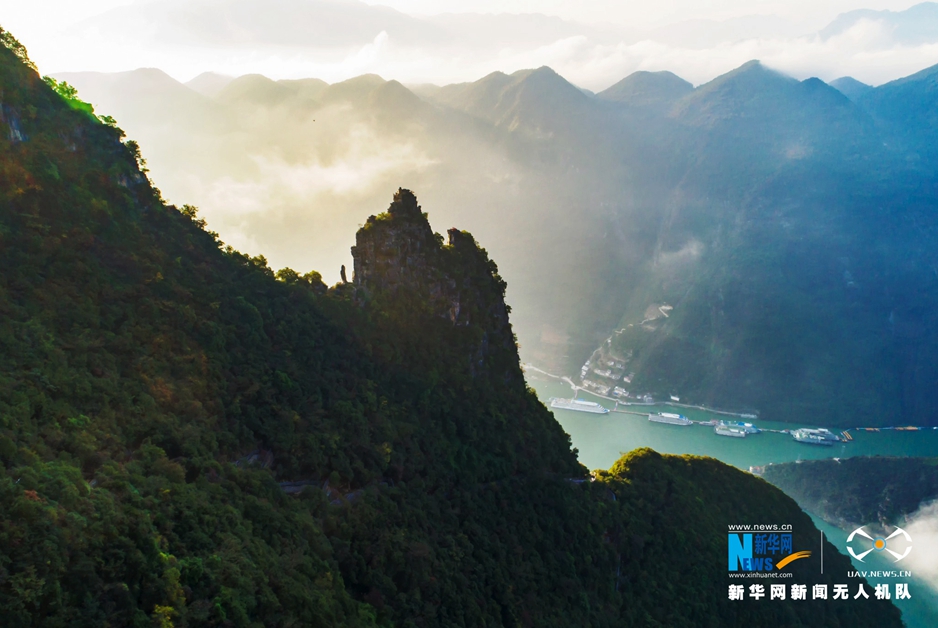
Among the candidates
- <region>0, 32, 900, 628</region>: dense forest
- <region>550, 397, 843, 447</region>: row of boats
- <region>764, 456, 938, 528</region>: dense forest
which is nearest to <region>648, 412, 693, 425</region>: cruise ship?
<region>550, 397, 843, 447</region>: row of boats

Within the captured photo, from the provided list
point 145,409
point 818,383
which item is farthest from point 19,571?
point 818,383

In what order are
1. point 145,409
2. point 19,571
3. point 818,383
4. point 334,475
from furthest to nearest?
point 818,383
point 334,475
point 145,409
point 19,571

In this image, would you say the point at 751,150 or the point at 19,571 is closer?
the point at 19,571

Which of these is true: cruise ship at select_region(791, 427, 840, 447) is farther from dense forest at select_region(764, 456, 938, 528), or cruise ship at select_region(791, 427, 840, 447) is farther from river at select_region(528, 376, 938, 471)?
dense forest at select_region(764, 456, 938, 528)

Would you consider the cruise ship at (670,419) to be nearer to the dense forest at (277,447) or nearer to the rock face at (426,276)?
the dense forest at (277,447)

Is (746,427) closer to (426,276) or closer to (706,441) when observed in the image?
(706,441)

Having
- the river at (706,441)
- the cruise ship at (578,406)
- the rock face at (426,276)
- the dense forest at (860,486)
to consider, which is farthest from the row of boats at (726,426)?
the rock face at (426,276)

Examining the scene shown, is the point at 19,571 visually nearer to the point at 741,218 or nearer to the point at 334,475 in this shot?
the point at 334,475
